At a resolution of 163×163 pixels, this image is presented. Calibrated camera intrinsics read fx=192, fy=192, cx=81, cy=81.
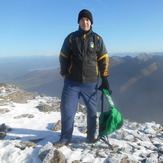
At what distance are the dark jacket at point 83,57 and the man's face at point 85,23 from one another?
9 centimetres

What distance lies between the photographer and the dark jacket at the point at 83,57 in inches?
191

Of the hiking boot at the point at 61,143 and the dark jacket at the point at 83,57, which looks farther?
the hiking boot at the point at 61,143

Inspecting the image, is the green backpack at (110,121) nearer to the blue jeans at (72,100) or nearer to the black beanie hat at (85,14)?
the blue jeans at (72,100)

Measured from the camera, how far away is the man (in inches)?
191

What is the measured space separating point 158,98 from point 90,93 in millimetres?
144944

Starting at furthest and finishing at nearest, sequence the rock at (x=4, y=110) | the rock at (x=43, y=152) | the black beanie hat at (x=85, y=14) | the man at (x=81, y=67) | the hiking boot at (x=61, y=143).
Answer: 1. the rock at (x=4, y=110)
2. the hiking boot at (x=61, y=143)
3. the man at (x=81, y=67)
4. the black beanie hat at (x=85, y=14)
5. the rock at (x=43, y=152)

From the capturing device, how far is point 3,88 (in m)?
13.7

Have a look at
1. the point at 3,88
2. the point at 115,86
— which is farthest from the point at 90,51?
the point at 115,86

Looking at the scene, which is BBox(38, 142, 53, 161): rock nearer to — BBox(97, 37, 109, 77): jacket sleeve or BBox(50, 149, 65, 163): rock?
BBox(50, 149, 65, 163): rock

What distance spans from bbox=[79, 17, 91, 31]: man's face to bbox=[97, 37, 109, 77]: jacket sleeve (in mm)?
428

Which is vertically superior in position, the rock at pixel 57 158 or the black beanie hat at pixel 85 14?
the black beanie hat at pixel 85 14

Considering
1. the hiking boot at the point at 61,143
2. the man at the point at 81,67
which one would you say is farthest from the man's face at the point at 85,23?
the hiking boot at the point at 61,143

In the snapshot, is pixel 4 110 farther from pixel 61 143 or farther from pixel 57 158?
pixel 57 158

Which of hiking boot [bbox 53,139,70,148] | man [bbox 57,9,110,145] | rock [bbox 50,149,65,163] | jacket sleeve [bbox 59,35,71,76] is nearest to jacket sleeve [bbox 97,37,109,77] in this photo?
man [bbox 57,9,110,145]
